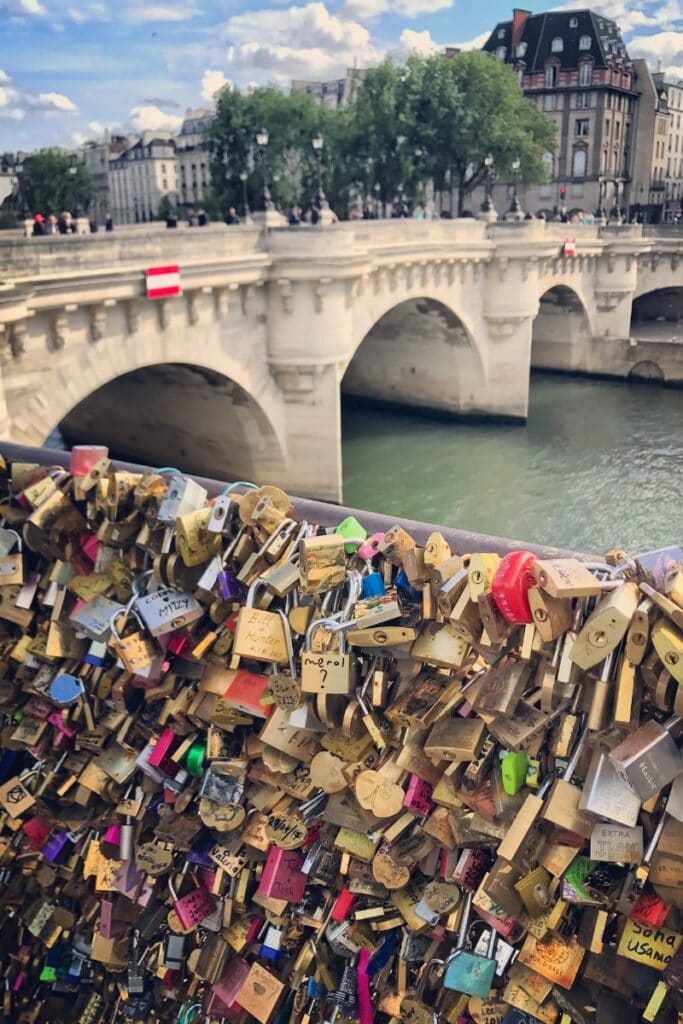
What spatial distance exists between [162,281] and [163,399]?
6154 mm

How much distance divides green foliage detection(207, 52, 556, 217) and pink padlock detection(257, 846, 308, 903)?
122 feet

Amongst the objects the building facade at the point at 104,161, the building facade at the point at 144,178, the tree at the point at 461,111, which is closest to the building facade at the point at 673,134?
the tree at the point at 461,111

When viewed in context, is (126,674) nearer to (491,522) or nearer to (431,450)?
(491,522)

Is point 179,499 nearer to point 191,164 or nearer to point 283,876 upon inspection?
point 283,876

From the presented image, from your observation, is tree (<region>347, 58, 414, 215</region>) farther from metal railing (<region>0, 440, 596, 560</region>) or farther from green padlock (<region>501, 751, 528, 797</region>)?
green padlock (<region>501, 751, 528, 797</region>)

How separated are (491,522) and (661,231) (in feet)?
85.4

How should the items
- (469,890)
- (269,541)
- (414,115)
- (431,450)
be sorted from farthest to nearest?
(414,115)
(431,450)
(269,541)
(469,890)

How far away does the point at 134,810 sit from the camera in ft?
14.2

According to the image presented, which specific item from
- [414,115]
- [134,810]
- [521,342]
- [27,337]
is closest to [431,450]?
[521,342]

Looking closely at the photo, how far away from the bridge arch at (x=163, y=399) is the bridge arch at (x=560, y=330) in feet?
61.4

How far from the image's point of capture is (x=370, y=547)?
11.8 feet

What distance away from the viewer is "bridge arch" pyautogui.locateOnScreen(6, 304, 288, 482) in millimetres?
14242

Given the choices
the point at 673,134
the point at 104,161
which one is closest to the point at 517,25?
the point at 673,134

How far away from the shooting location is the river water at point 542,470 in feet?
65.8
